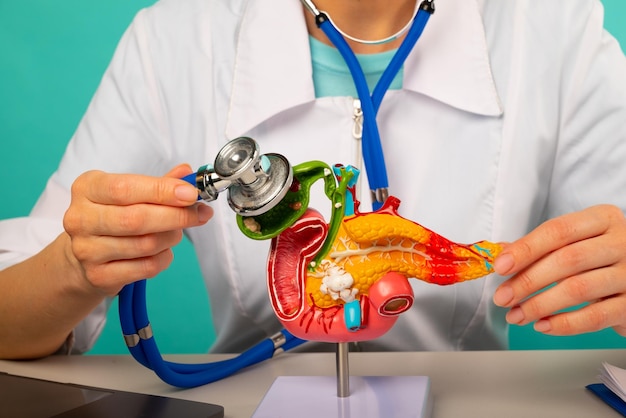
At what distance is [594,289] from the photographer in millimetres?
772

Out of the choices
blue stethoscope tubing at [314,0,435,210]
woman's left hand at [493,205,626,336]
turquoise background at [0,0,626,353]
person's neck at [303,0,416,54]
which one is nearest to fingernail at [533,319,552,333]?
woman's left hand at [493,205,626,336]

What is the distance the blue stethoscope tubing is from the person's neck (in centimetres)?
13

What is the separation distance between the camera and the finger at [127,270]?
0.82 m

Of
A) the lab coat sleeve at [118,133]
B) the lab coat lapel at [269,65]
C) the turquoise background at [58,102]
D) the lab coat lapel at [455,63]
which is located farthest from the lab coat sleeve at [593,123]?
the turquoise background at [58,102]

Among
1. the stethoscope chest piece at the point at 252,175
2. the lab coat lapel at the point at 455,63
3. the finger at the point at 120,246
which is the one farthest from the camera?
the lab coat lapel at the point at 455,63

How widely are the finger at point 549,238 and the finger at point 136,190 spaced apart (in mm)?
291

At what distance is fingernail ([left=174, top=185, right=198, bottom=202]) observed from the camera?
0.74 metres

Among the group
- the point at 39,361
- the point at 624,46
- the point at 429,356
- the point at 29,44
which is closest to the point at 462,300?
the point at 429,356

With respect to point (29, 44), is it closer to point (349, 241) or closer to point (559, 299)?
point (349, 241)

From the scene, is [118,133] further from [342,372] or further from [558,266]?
[558,266]

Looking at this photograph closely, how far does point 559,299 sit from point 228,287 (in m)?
0.54

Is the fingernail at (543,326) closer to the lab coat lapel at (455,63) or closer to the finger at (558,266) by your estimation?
the finger at (558,266)

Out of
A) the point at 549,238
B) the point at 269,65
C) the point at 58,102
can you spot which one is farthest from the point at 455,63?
the point at 58,102

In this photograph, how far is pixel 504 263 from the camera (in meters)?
0.75
